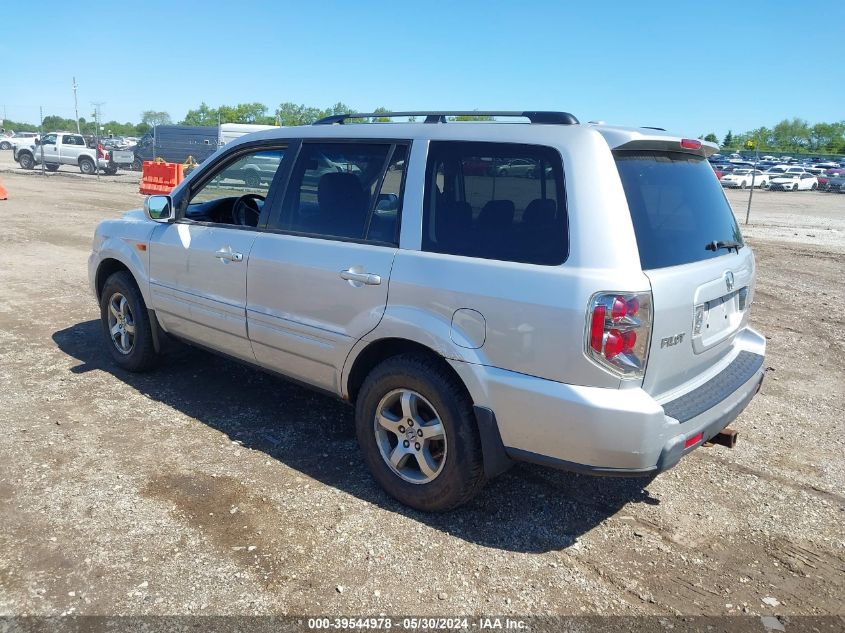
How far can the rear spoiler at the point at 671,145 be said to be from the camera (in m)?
3.14

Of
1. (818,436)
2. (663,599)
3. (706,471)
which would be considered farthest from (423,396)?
(818,436)

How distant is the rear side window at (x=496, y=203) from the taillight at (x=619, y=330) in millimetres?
296

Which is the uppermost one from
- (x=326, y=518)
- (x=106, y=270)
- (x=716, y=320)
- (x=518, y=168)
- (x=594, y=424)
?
(x=518, y=168)

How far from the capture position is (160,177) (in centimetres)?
2111

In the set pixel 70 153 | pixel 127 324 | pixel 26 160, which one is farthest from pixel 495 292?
pixel 26 160

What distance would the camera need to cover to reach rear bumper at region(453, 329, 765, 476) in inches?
112

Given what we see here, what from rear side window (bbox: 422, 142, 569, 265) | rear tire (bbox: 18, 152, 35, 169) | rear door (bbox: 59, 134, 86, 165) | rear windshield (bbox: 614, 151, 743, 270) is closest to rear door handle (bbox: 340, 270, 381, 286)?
rear side window (bbox: 422, 142, 569, 265)

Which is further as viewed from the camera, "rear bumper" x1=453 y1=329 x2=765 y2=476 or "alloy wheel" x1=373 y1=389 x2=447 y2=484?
"alloy wheel" x1=373 y1=389 x2=447 y2=484

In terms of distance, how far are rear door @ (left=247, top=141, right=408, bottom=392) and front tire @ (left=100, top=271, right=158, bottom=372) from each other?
1.35m

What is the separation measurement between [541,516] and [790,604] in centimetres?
119

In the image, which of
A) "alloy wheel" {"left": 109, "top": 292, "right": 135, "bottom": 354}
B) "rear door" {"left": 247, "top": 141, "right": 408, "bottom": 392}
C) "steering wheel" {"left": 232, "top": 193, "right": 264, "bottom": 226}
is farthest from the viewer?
"alloy wheel" {"left": 109, "top": 292, "right": 135, "bottom": 354}

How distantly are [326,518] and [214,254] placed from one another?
1.93 m

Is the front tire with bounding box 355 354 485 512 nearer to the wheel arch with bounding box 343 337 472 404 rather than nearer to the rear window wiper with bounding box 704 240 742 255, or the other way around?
the wheel arch with bounding box 343 337 472 404

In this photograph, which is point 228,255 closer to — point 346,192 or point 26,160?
point 346,192
